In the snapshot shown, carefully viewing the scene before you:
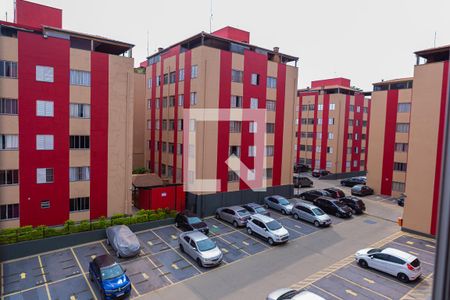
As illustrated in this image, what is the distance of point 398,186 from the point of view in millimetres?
40531

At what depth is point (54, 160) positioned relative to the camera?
24.6 m

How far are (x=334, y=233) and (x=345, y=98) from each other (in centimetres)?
3445

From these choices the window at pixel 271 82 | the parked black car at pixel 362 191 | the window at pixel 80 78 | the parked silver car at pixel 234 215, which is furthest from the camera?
the parked black car at pixel 362 191

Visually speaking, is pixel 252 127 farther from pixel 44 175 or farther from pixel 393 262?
pixel 44 175

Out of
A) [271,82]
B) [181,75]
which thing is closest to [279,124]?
[271,82]

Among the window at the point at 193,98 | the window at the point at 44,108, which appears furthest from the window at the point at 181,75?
the window at the point at 44,108

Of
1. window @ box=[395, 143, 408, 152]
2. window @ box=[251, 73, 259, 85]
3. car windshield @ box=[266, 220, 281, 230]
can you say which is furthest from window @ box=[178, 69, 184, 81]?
window @ box=[395, 143, 408, 152]

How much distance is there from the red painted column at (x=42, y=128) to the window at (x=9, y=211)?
15.3 inches

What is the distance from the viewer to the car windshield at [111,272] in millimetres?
16578

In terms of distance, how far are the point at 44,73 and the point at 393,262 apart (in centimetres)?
2849

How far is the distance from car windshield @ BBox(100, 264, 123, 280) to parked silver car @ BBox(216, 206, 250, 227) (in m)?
12.5

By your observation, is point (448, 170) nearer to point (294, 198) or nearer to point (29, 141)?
point (29, 141)

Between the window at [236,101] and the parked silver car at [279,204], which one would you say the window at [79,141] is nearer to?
the window at [236,101]

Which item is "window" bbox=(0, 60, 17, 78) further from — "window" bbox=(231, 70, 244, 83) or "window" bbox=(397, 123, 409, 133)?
"window" bbox=(397, 123, 409, 133)
